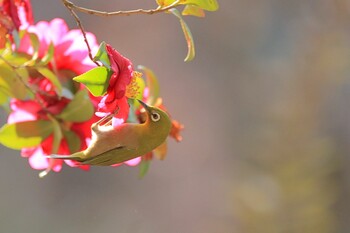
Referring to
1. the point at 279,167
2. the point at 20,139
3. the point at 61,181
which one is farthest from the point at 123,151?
the point at 61,181

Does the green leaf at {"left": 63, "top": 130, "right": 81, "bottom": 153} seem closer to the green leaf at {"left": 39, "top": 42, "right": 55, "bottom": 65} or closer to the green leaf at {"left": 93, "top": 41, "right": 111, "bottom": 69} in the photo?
the green leaf at {"left": 39, "top": 42, "right": 55, "bottom": 65}

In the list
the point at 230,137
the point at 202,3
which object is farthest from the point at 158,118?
the point at 230,137

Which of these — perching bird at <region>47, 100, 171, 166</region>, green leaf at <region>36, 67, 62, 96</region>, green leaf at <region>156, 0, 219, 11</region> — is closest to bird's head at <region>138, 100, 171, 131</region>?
perching bird at <region>47, 100, 171, 166</region>

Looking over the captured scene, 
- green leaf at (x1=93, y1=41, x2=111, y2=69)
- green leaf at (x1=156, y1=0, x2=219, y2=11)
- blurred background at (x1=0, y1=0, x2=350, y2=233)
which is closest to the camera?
green leaf at (x1=93, y1=41, x2=111, y2=69)

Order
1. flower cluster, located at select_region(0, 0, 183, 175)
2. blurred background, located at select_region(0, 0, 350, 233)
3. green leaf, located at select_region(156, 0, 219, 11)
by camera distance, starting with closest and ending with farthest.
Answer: green leaf, located at select_region(156, 0, 219, 11)
flower cluster, located at select_region(0, 0, 183, 175)
blurred background, located at select_region(0, 0, 350, 233)

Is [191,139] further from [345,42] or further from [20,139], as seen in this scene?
[20,139]

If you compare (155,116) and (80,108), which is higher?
(155,116)

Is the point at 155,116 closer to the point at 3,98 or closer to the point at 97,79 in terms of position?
the point at 97,79
